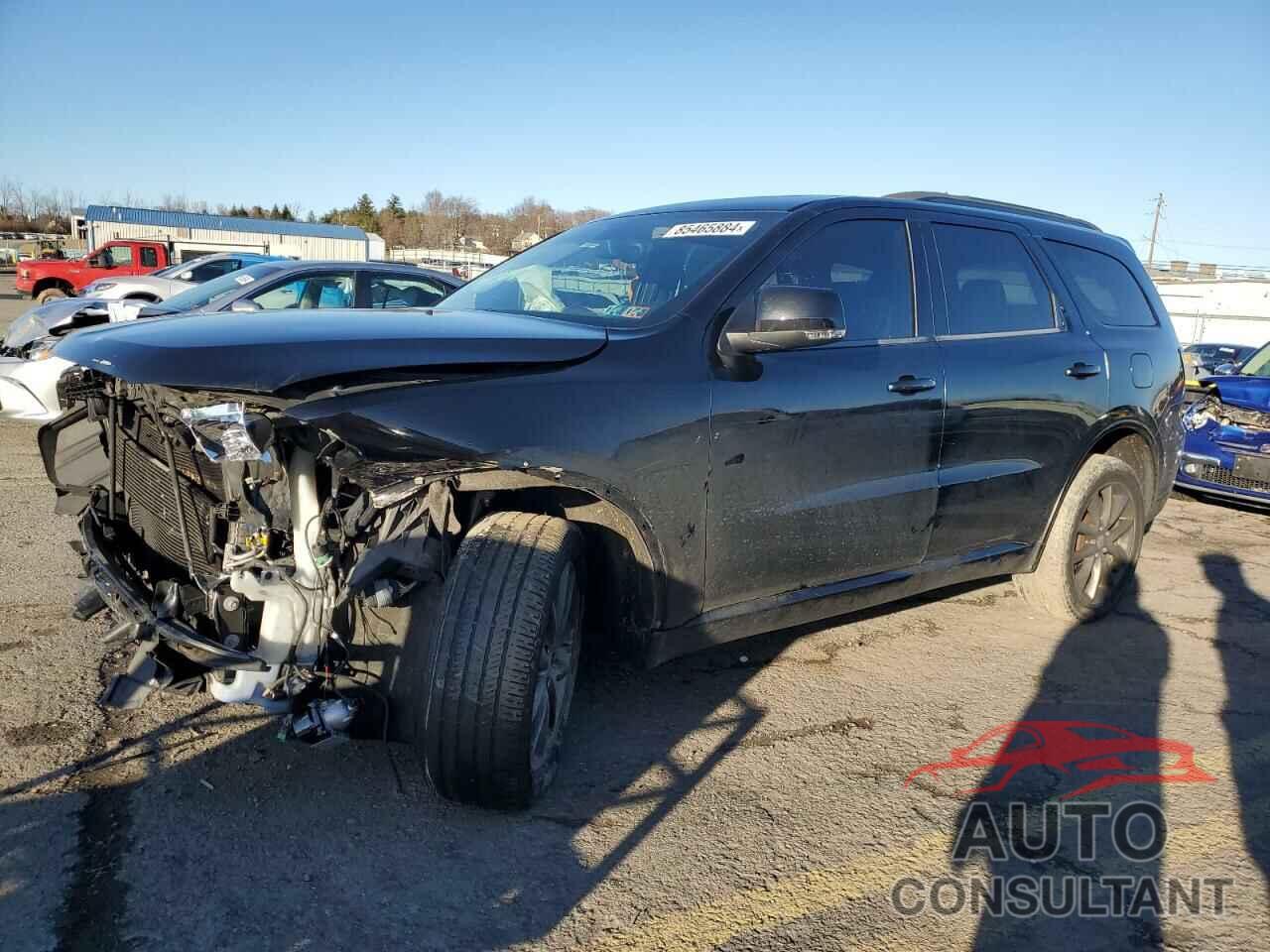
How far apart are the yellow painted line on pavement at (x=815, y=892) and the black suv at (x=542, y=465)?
583 millimetres

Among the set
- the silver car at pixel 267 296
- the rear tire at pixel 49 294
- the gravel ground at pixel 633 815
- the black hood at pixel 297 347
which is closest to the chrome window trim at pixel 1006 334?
the gravel ground at pixel 633 815

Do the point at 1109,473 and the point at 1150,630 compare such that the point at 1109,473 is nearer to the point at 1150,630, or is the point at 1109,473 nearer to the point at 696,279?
the point at 1150,630

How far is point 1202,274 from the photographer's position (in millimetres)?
62906

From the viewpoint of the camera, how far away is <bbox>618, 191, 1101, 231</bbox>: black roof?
3652 millimetres

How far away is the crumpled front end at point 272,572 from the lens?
2559 millimetres

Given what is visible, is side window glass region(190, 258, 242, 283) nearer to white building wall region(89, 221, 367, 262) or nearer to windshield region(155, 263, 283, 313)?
windshield region(155, 263, 283, 313)

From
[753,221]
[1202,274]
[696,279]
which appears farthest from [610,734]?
[1202,274]

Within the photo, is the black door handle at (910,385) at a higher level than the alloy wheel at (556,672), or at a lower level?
higher

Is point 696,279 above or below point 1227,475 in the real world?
above

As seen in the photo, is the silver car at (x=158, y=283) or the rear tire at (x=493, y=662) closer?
the rear tire at (x=493, y=662)

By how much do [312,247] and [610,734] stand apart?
5565 cm

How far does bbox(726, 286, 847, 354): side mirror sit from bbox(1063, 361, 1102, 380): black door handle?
1.80 meters

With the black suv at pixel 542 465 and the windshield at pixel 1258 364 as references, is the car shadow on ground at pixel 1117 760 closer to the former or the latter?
the black suv at pixel 542 465

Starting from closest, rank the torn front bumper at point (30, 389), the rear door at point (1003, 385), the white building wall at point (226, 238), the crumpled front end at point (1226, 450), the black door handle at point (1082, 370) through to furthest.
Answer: the rear door at point (1003, 385) < the black door handle at point (1082, 370) < the torn front bumper at point (30, 389) < the crumpled front end at point (1226, 450) < the white building wall at point (226, 238)
